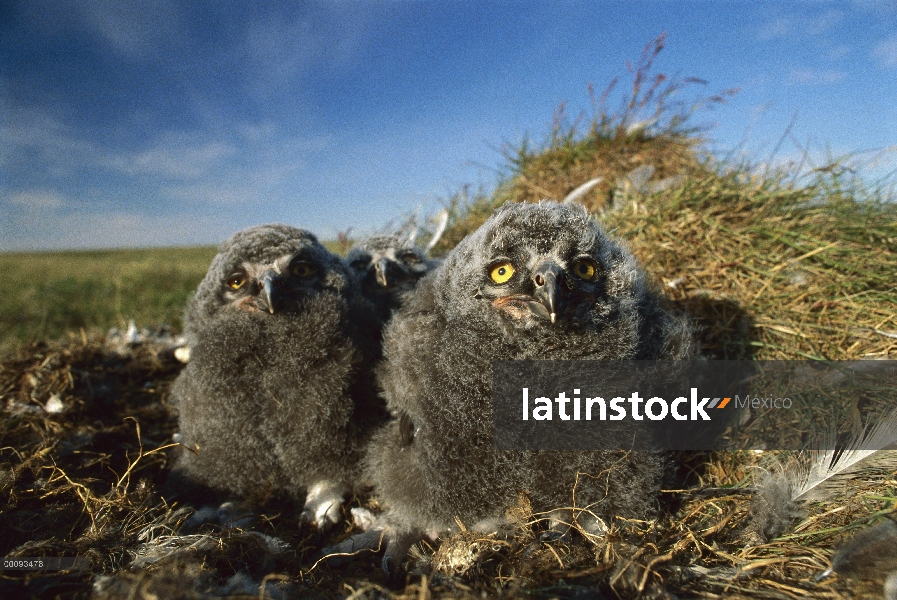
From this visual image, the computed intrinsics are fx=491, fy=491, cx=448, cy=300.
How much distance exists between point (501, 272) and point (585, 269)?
0.40 m

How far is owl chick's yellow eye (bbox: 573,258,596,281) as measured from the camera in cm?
229

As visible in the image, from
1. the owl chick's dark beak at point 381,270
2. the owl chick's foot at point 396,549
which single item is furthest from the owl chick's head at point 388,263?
the owl chick's foot at point 396,549

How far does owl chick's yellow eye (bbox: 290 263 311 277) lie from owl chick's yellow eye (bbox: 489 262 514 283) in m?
1.39

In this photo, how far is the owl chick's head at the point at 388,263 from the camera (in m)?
4.08

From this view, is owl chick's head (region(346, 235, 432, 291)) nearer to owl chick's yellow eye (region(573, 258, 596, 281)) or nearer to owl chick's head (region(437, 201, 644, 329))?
owl chick's head (region(437, 201, 644, 329))

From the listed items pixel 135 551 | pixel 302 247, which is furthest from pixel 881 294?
pixel 135 551

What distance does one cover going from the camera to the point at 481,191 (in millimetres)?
6926

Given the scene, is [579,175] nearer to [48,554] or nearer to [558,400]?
[558,400]

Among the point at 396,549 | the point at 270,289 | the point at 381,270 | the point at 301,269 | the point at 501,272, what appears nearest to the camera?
the point at 501,272

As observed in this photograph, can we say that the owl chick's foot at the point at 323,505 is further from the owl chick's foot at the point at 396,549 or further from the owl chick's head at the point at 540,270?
the owl chick's head at the point at 540,270

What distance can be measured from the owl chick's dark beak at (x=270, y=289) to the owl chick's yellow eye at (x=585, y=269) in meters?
1.68

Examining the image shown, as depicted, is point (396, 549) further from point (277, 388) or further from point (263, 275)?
point (263, 275)

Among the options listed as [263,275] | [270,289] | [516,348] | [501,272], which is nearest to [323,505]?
[270,289]

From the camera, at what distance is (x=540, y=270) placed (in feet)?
6.86
